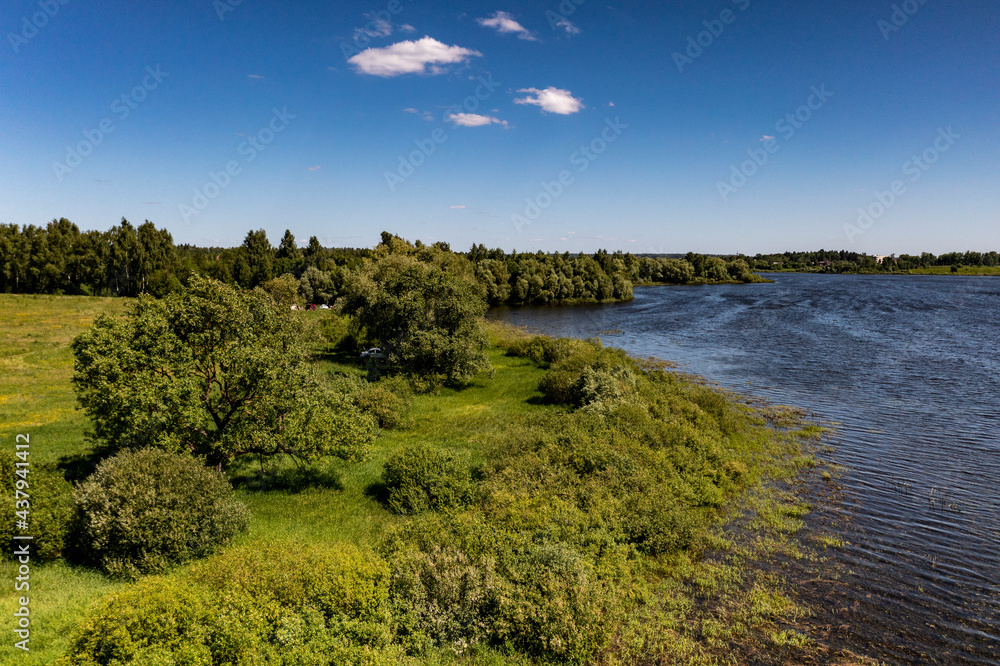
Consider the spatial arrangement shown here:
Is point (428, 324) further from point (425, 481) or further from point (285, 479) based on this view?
point (425, 481)

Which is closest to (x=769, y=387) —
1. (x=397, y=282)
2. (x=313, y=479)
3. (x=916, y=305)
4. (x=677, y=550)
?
(x=677, y=550)

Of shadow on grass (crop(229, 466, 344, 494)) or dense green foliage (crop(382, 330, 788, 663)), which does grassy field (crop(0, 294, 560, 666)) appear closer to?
shadow on grass (crop(229, 466, 344, 494))

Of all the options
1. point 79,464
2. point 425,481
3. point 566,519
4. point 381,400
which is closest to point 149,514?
point 425,481

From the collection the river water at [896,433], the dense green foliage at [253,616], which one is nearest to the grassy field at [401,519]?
the dense green foliage at [253,616]

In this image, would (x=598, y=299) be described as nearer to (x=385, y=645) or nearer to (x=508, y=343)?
(x=508, y=343)

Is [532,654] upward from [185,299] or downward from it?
downward

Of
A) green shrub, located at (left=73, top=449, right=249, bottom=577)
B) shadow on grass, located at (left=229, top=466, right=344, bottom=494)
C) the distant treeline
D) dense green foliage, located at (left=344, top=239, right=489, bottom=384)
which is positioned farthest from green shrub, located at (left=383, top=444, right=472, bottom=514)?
the distant treeline
